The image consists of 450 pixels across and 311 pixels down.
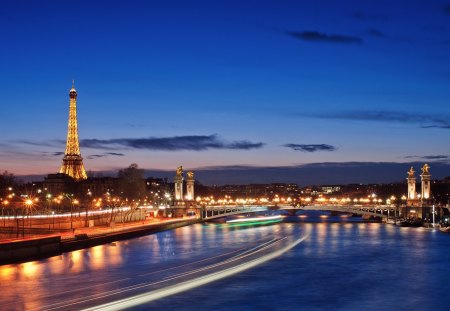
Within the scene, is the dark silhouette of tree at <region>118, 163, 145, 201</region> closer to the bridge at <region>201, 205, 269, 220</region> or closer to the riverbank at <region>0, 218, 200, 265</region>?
the bridge at <region>201, 205, 269, 220</region>

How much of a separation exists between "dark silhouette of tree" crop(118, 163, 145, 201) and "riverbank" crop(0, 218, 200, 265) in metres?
25.0

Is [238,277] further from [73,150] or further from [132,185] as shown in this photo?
[73,150]

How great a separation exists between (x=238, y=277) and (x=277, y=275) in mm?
2059

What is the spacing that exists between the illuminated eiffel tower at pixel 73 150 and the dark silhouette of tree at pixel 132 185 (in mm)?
11792

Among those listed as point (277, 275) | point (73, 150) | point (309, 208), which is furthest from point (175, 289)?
point (73, 150)

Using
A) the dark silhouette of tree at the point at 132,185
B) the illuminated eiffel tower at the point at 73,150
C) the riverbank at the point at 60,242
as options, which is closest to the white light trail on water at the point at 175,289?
the riverbank at the point at 60,242

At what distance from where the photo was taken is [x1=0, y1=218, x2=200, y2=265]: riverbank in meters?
33.1

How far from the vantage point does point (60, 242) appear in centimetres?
3791

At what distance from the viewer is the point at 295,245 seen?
145 ft

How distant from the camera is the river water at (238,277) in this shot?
23.1 metres

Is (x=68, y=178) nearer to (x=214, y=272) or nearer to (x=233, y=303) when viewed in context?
(x=214, y=272)

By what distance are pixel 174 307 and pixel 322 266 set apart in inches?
515

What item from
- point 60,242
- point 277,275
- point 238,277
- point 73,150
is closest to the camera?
point 238,277

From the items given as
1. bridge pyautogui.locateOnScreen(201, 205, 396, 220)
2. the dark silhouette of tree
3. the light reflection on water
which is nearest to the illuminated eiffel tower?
the dark silhouette of tree
